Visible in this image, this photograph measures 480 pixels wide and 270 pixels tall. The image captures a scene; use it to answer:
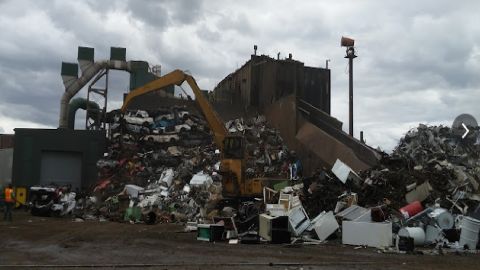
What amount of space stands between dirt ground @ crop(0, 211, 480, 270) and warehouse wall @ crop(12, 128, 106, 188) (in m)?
16.1

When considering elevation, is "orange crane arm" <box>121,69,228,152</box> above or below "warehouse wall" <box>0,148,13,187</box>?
above

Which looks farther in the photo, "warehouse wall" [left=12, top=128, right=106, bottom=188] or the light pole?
the light pole

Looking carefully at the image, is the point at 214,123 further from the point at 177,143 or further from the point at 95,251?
the point at 95,251

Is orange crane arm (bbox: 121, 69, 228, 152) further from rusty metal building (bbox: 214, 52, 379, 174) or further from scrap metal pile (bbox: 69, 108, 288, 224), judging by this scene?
rusty metal building (bbox: 214, 52, 379, 174)

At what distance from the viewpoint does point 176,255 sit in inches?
432

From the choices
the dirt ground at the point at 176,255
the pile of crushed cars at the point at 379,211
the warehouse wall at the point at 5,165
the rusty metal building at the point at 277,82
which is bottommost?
the dirt ground at the point at 176,255

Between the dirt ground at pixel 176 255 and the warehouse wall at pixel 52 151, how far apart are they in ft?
53.0

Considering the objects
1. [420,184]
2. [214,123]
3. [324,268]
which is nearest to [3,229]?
[214,123]

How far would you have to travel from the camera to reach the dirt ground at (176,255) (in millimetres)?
9641

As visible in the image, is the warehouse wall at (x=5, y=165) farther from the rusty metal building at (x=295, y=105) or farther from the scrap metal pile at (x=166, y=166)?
the rusty metal building at (x=295, y=105)

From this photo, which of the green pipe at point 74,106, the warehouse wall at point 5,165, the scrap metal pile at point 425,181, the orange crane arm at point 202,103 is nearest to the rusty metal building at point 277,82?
the green pipe at point 74,106

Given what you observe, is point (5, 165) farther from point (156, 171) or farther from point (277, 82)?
point (277, 82)

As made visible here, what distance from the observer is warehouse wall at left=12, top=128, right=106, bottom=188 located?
31.1 m

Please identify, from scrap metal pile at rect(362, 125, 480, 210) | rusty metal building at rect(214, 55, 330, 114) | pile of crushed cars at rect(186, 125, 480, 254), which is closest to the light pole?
rusty metal building at rect(214, 55, 330, 114)
